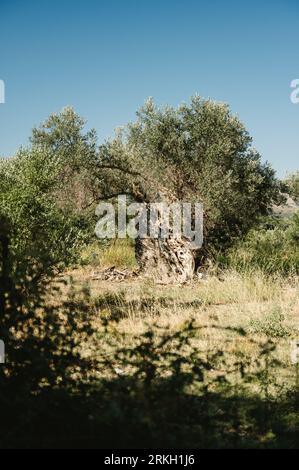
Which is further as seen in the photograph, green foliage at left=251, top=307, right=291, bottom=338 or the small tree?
the small tree

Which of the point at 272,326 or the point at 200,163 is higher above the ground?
the point at 200,163

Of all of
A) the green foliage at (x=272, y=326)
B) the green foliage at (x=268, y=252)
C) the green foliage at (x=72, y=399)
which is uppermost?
the green foliage at (x=268, y=252)

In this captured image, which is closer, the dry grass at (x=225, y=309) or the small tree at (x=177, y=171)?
the dry grass at (x=225, y=309)

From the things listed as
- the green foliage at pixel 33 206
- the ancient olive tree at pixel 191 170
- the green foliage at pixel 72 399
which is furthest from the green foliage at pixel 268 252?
the green foliage at pixel 72 399

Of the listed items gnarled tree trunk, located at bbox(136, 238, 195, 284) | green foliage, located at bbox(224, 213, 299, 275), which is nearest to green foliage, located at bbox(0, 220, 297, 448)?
green foliage, located at bbox(224, 213, 299, 275)

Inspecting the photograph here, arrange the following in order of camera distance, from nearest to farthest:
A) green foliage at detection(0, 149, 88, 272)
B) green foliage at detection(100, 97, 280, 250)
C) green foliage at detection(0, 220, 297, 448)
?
1. green foliage at detection(0, 220, 297, 448)
2. green foliage at detection(0, 149, 88, 272)
3. green foliage at detection(100, 97, 280, 250)

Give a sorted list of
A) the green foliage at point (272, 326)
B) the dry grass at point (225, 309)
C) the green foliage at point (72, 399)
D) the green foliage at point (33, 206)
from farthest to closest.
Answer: the green foliage at point (33, 206)
the green foliage at point (272, 326)
the dry grass at point (225, 309)
the green foliage at point (72, 399)

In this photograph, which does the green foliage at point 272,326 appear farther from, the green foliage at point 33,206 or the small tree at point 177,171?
the small tree at point 177,171

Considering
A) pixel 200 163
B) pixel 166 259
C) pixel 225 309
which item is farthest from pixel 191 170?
pixel 225 309

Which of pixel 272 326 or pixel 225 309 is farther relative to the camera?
pixel 225 309

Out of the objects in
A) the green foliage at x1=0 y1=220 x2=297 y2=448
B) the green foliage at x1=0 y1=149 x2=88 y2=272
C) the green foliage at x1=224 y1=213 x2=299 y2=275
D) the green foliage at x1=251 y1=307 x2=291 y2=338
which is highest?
the green foliage at x1=0 y1=149 x2=88 y2=272

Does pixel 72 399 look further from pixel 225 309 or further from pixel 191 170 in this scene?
pixel 191 170

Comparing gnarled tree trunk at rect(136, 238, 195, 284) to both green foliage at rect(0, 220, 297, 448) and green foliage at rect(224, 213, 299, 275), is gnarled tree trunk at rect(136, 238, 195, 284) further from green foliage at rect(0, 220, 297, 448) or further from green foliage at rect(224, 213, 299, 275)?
green foliage at rect(0, 220, 297, 448)

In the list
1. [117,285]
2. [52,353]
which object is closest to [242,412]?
[52,353]
